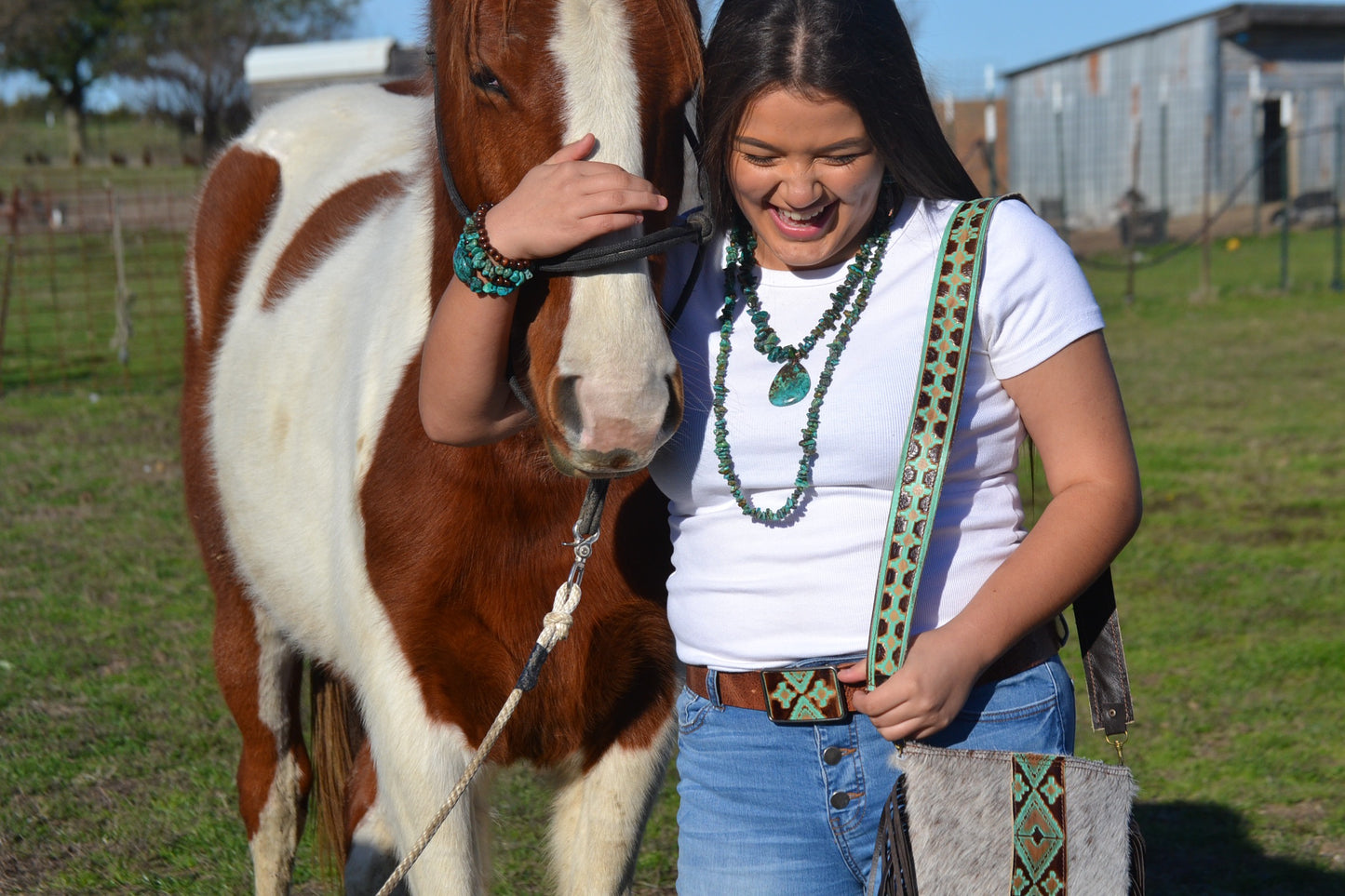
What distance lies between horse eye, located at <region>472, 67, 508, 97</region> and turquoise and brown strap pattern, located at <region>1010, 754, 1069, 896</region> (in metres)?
1.10

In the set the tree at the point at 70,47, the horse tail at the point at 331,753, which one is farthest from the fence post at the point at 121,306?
the tree at the point at 70,47

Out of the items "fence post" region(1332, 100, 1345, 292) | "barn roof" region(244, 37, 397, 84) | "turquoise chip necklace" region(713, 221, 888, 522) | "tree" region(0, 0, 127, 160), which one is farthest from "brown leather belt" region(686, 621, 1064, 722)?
"tree" region(0, 0, 127, 160)

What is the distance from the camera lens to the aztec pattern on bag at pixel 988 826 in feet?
4.93

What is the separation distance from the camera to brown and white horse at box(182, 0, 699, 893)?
5.26ft

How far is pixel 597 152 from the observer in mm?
1556

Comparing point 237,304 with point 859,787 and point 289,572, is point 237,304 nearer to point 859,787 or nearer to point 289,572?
point 289,572

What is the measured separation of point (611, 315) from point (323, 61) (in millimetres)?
10079

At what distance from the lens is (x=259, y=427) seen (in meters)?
2.99

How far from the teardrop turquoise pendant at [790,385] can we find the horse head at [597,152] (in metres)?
0.15

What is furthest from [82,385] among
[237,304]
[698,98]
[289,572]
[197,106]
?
[197,106]

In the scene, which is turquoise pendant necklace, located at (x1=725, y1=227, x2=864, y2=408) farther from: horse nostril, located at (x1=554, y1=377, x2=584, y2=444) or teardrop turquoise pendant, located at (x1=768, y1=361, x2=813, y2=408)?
horse nostril, located at (x1=554, y1=377, x2=584, y2=444)

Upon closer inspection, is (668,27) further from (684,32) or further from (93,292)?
(93,292)

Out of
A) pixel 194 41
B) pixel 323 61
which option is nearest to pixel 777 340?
pixel 323 61

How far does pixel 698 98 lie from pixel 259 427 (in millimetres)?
1692
